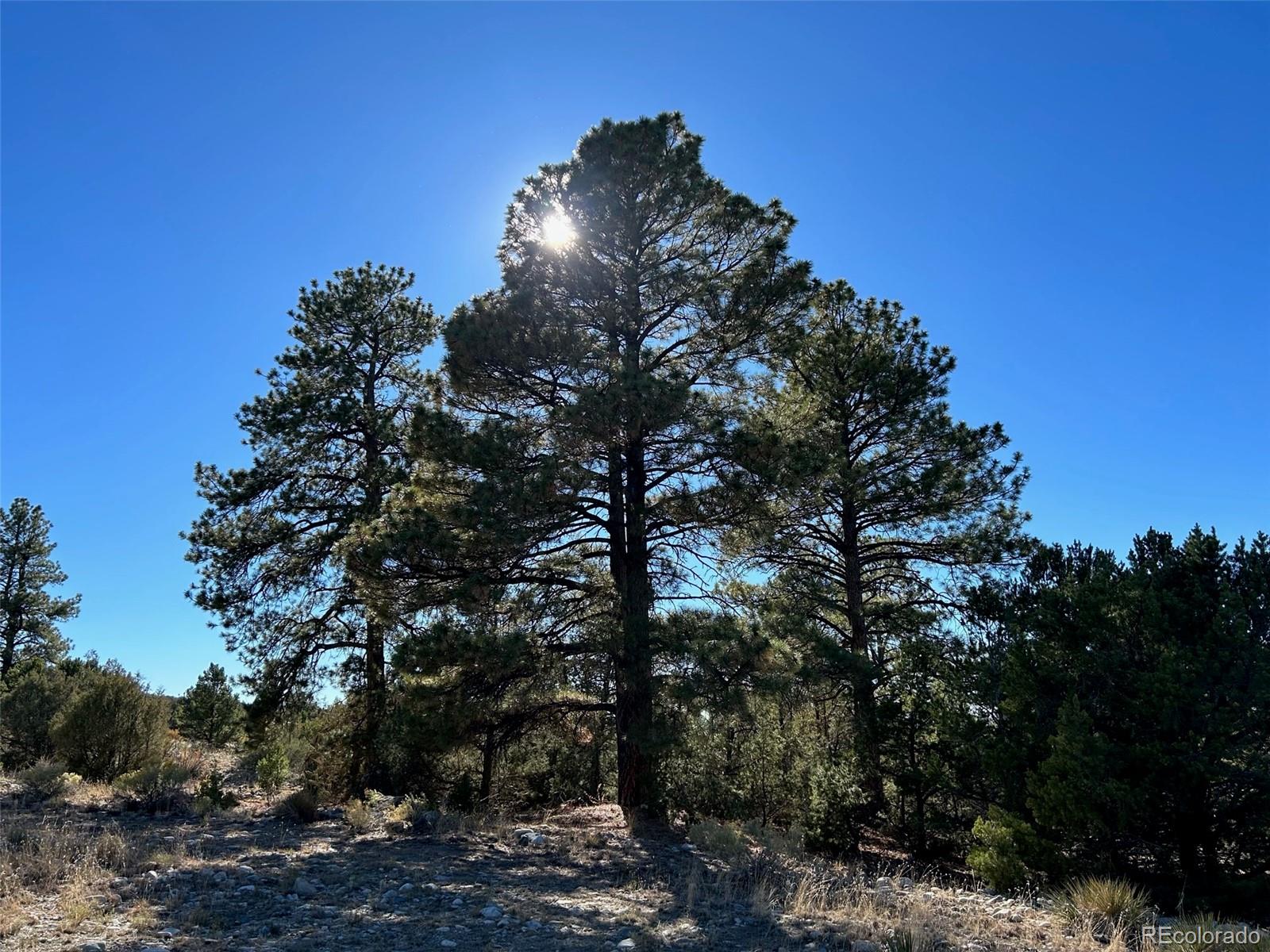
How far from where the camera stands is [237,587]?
1688 centimetres

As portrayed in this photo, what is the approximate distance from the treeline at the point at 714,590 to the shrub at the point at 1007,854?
0.16ft

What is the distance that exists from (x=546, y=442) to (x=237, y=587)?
8.93 m

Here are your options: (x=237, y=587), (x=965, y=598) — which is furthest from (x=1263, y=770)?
(x=237, y=587)

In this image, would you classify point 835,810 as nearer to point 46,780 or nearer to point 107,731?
point 46,780

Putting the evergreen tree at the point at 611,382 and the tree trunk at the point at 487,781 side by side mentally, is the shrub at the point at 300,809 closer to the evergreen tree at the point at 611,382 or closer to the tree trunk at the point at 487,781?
the tree trunk at the point at 487,781

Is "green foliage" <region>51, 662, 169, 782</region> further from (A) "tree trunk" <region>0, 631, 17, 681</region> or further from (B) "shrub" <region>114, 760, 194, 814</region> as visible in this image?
(A) "tree trunk" <region>0, 631, 17, 681</region>

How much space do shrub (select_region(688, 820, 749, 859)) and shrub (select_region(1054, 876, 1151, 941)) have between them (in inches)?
159

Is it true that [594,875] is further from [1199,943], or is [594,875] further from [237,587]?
[237,587]

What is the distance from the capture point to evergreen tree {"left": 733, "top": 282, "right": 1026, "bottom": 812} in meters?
15.5

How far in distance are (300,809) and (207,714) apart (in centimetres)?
1846

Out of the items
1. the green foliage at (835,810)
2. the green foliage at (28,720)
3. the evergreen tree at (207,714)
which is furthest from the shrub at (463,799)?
the evergreen tree at (207,714)

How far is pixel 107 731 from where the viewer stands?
52.0ft

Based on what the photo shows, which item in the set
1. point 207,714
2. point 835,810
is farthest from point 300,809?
point 207,714

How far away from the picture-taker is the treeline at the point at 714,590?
31.4ft
